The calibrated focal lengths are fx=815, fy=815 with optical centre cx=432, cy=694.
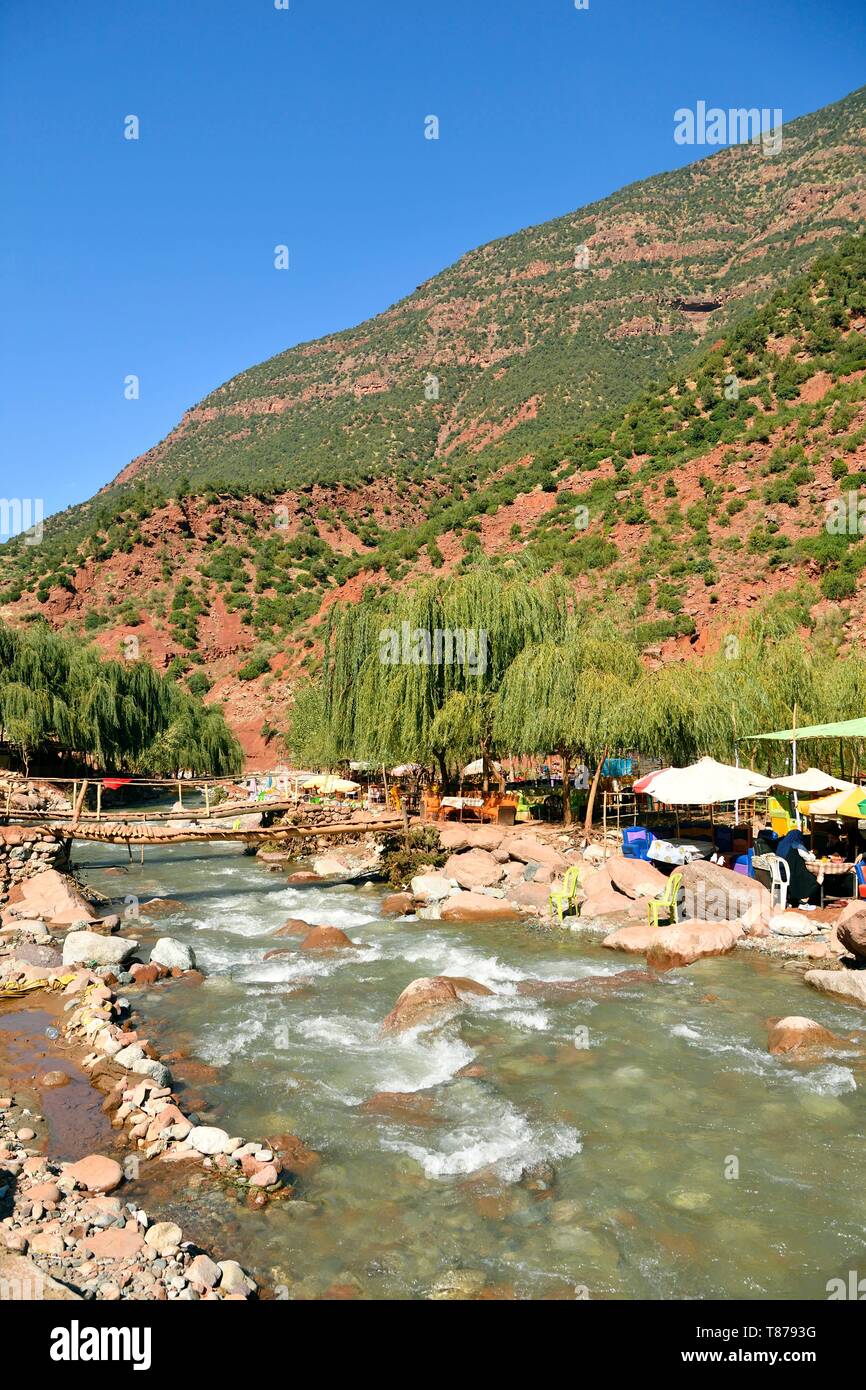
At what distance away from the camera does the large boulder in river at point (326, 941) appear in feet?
44.1

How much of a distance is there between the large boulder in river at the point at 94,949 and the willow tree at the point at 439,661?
1004cm

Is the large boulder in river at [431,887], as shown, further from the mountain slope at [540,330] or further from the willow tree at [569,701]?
the mountain slope at [540,330]

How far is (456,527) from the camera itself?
5594 centimetres

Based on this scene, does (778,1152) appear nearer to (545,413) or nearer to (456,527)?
→ (456,527)

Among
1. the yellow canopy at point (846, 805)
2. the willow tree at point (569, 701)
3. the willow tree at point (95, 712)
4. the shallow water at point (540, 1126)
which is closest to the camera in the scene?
the shallow water at point (540, 1126)

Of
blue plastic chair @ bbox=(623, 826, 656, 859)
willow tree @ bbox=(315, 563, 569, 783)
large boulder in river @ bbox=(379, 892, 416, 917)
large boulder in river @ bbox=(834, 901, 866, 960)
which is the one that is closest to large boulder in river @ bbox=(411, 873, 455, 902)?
large boulder in river @ bbox=(379, 892, 416, 917)

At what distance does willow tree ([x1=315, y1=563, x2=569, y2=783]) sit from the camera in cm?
2147

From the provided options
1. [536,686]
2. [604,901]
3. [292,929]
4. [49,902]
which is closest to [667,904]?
[604,901]

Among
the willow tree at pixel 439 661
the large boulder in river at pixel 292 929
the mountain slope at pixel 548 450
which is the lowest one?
the large boulder in river at pixel 292 929

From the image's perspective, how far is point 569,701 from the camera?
20.1 metres

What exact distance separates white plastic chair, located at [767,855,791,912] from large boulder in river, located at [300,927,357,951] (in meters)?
7.11

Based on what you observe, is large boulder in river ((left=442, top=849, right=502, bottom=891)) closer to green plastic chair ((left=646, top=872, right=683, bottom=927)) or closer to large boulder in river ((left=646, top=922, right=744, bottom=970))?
green plastic chair ((left=646, top=872, right=683, bottom=927))

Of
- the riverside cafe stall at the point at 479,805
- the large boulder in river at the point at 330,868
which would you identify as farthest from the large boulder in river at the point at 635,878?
the large boulder in river at the point at 330,868
